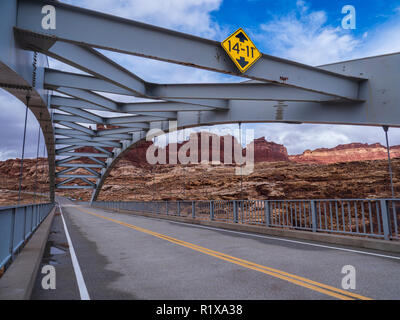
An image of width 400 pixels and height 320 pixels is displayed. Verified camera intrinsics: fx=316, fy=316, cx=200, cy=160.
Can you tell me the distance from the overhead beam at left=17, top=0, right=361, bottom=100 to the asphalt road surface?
5982 millimetres

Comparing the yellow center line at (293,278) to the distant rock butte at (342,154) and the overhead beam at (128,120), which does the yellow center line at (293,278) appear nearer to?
the overhead beam at (128,120)

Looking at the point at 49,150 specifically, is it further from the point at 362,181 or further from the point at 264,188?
the point at 362,181

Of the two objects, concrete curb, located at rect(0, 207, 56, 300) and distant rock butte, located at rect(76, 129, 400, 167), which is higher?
distant rock butte, located at rect(76, 129, 400, 167)

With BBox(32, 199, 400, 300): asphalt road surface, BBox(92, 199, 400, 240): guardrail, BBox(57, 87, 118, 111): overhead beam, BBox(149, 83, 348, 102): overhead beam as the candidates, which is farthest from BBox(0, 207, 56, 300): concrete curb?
BBox(57, 87, 118, 111): overhead beam

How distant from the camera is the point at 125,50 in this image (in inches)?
381

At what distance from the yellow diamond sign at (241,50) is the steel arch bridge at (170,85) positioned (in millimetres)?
232

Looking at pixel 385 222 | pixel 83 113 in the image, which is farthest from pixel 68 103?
pixel 385 222

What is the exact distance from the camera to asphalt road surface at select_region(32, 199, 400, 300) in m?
4.78

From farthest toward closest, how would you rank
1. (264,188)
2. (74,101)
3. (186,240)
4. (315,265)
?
(264,188), (74,101), (186,240), (315,265)

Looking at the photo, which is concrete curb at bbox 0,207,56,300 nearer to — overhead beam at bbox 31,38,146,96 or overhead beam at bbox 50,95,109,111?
overhead beam at bbox 31,38,146,96

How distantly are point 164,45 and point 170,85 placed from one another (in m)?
4.99

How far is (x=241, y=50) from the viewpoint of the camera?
1088cm
